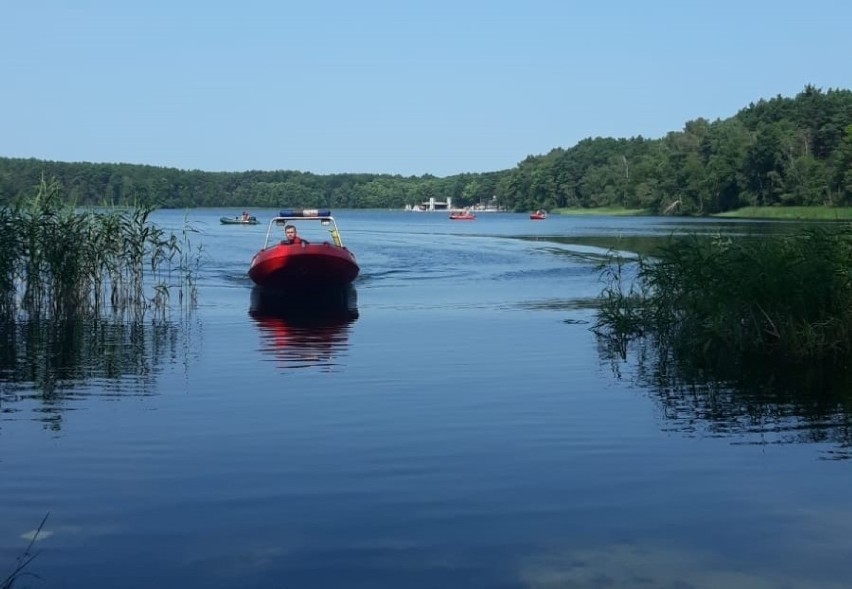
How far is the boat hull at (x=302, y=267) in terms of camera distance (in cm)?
3122

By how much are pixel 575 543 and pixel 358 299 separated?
2448cm

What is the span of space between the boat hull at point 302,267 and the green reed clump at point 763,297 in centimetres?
1308

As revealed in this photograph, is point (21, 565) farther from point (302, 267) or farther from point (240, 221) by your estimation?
point (240, 221)

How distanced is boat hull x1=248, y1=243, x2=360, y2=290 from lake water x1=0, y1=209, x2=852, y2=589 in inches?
409

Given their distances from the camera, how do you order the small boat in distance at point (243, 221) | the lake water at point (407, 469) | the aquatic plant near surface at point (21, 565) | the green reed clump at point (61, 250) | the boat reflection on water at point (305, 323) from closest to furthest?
the aquatic plant near surface at point (21, 565) < the lake water at point (407, 469) < the boat reflection on water at point (305, 323) < the green reed clump at point (61, 250) < the small boat in distance at point (243, 221)

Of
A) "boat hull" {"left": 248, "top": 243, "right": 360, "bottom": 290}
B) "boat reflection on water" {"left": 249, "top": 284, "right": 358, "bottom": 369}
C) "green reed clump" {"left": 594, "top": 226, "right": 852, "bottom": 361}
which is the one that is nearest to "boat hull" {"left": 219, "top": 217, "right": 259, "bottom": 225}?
"boat reflection on water" {"left": 249, "top": 284, "right": 358, "bottom": 369}

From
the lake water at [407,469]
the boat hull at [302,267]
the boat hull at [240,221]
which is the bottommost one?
the boat hull at [240,221]

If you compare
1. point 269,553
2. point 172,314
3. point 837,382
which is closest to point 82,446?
point 269,553

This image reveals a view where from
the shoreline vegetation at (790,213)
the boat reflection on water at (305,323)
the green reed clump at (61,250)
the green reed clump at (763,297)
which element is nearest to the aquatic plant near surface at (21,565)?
the boat reflection on water at (305,323)

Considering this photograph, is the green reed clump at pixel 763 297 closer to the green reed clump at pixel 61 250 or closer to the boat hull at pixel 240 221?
the green reed clump at pixel 61 250

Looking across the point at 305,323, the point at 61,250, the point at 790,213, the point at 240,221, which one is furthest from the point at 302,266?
the point at 790,213

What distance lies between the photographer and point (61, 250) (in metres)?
23.6

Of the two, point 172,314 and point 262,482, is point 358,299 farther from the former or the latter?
point 262,482

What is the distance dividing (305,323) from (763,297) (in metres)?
11.3
